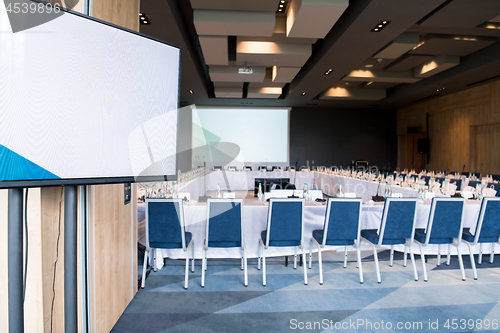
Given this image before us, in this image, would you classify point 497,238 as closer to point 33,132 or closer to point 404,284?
point 404,284

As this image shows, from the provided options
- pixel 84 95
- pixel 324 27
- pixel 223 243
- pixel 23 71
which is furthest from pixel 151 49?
pixel 324 27

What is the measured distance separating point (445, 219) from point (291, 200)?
175 cm

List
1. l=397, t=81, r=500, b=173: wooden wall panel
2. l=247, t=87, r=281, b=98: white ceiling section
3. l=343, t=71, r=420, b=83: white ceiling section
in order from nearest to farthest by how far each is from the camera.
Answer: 1. l=343, t=71, r=420, b=83: white ceiling section
2. l=397, t=81, r=500, b=173: wooden wall panel
3. l=247, t=87, r=281, b=98: white ceiling section

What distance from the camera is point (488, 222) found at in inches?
123

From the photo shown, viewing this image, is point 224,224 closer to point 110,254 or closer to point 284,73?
point 110,254

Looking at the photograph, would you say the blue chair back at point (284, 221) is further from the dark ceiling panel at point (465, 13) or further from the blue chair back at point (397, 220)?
the dark ceiling panel at point (465, 13)

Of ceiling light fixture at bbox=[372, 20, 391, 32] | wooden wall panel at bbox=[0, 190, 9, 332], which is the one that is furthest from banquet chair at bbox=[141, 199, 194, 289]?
ceiling light fixture at bbox=[372, 20, 391, 32]

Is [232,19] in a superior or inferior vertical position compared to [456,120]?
superior

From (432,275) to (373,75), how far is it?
21.3 feet

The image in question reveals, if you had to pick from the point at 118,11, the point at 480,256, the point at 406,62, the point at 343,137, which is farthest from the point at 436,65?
the point at 118,11

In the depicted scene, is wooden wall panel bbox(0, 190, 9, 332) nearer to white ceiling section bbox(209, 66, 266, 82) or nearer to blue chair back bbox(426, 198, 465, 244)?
blue chair back bbox(426, 198, 465, 244)

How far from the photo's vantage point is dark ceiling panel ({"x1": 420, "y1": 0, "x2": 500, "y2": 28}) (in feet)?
13.3

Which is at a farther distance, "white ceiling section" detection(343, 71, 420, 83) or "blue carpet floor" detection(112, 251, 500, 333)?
"white ceiling section" detection(343, 71, 420, 83)

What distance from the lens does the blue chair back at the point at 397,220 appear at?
2982 mm
